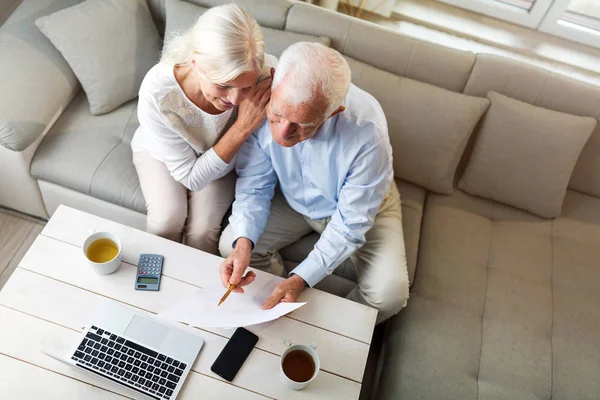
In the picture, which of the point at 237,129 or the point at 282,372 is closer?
the point at 282,372

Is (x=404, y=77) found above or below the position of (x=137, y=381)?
above

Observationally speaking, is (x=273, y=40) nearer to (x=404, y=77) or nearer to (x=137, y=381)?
(x=404, y=77)

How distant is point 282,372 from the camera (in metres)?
1.25

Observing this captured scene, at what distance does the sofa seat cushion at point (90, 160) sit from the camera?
1.78m

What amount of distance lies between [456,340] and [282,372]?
0.73 meters

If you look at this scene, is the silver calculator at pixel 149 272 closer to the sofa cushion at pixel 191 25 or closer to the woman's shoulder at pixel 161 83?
the woman's shoulder at pixel 161 83

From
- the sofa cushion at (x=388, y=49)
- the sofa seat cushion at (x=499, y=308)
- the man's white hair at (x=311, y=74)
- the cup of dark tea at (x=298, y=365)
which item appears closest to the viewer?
the man's white hair at (x=311, y=74)

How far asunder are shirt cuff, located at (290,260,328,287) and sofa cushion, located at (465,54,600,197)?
986 millimetres

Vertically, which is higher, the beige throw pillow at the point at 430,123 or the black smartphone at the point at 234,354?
the beige throw pillow at the point at 430,123

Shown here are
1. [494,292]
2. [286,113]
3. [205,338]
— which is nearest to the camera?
[286,113]

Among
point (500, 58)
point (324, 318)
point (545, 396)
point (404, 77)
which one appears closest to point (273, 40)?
point (404, 77)

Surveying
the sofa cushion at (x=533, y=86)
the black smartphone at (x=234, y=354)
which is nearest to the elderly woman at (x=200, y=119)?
the black smartphone at (x=234, y=354)

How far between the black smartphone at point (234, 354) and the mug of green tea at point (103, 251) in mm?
391

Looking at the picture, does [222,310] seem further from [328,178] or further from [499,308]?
[499,308]
